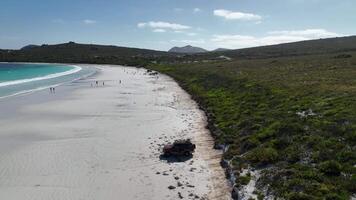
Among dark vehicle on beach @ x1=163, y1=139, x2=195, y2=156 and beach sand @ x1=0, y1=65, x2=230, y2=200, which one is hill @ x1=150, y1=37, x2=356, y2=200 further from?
dark vehicle on beach @ x1=163, y1=139, x2=195, y2=156

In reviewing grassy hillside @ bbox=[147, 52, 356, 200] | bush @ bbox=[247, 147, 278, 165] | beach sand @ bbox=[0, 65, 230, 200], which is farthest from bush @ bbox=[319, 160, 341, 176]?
beach sand @ bbox=[0, 65, 230, 200]

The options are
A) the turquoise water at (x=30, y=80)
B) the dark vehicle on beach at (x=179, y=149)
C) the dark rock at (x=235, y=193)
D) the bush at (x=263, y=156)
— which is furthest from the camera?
the turquoise water at (x=30, y=80)

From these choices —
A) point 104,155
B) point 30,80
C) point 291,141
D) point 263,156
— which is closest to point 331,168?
point 263,156

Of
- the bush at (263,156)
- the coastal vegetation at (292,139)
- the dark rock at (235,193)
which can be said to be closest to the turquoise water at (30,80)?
the coastal vegetation at (292,139)

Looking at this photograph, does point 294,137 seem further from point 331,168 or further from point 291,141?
point 331,168

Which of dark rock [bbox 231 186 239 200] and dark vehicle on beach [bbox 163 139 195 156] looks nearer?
dark rock [bbox 231 186 239 200]

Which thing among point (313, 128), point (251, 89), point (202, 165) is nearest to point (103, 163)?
point (202, 165)

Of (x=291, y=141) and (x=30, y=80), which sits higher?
(x=291, y=141)

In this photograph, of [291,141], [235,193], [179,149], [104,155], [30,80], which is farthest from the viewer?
[30,80]

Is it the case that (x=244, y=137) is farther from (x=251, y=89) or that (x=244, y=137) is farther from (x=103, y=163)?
(x=251, y=89)

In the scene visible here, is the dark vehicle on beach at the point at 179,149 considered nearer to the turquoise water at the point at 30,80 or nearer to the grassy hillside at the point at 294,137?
the grassy hillside at the point at 294,137
